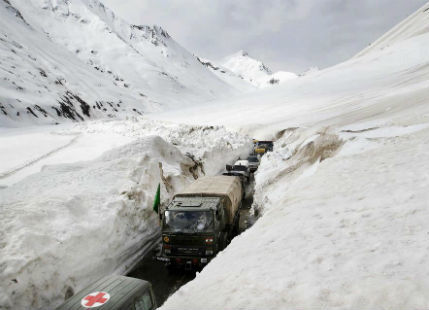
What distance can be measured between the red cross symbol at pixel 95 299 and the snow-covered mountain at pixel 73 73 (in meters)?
50.2

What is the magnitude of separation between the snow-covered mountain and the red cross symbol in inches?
1975

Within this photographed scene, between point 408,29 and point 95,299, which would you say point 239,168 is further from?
point 408,29

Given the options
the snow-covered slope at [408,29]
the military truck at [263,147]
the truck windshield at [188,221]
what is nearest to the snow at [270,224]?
the truck windshield at [188,221]

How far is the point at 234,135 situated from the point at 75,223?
1054 inches

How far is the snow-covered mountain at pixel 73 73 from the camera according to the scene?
60.8 meters

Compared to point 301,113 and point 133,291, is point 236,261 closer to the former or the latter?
point 133,291

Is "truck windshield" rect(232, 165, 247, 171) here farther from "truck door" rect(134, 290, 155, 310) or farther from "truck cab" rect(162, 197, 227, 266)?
"truck door" rect(134, 290, 155, 310)

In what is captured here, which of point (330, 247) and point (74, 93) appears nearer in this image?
point (330, 247)

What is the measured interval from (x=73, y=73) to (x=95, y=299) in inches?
4348

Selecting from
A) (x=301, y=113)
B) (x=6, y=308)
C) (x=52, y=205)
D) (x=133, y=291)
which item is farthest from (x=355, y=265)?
(x=301, y=113)

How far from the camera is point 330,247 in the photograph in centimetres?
491

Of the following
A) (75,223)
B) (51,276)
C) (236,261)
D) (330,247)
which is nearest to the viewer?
(330,247)

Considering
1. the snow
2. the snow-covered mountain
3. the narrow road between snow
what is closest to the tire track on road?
the snow

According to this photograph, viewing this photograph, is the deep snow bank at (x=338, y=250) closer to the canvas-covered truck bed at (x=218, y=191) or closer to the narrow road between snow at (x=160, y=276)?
the canvas-covered truck bed at (x=218, y=191)
